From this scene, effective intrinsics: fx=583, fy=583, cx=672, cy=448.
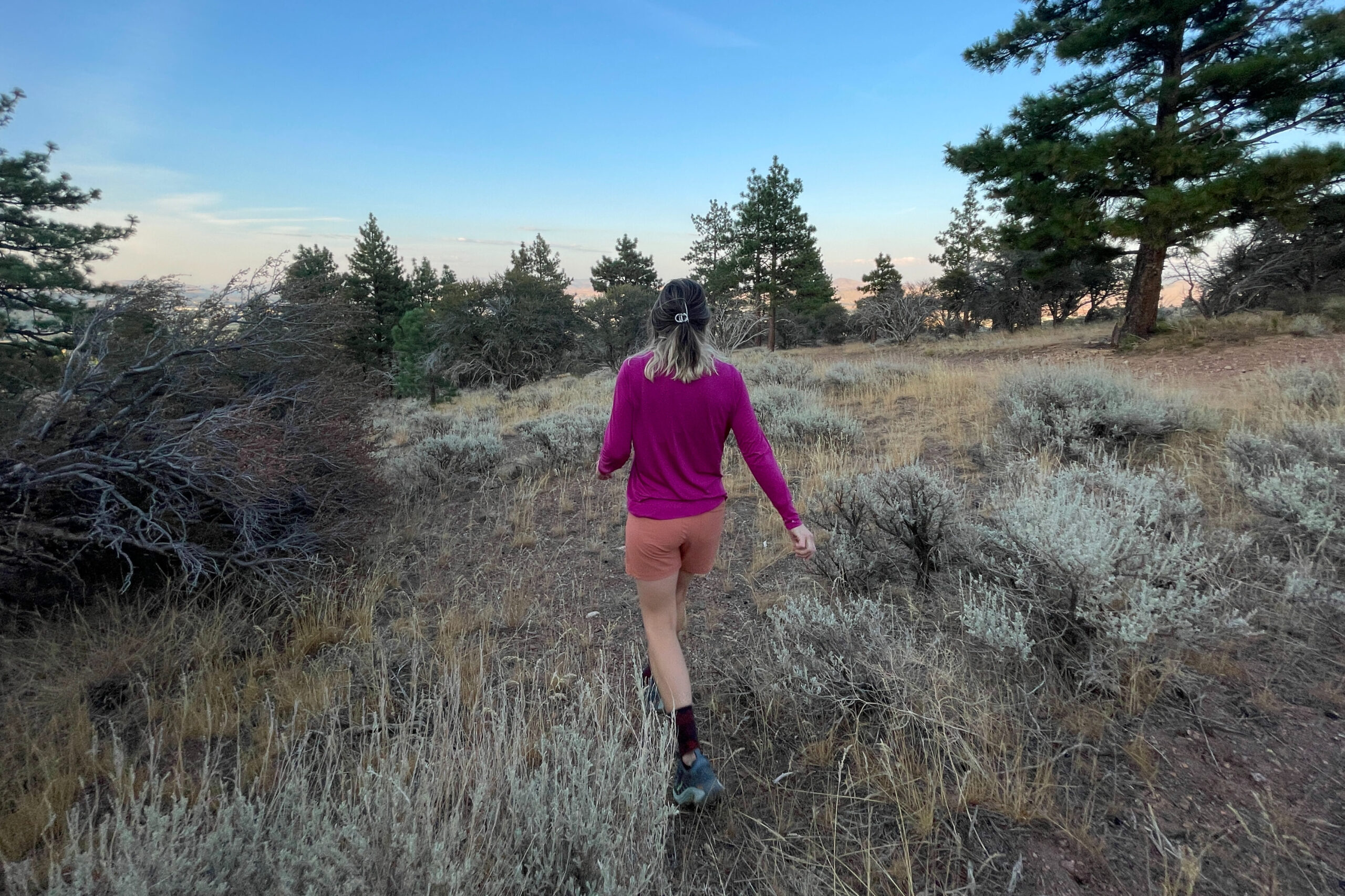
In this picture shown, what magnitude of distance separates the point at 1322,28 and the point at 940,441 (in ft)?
36.9

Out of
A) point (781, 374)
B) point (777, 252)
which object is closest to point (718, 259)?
point (777, 252)

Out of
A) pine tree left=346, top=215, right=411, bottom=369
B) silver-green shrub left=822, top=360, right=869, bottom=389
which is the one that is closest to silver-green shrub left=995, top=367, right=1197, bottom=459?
silver-green shrub left=822, top=360, right=869, bottom=389

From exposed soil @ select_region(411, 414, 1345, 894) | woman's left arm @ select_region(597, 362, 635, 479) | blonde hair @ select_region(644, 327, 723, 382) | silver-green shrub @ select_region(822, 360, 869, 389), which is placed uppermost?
blonde hair @ select_region(644, 327, 723, 382)

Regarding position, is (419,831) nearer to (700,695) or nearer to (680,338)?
(700,695)

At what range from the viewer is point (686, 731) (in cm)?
219

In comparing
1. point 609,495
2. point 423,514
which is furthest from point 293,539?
point 609,495

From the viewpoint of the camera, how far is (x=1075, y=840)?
5.85 ft

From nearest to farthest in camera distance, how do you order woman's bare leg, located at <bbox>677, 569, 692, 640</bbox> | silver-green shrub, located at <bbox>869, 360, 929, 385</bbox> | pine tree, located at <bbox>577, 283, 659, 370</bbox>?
woman's bare leg, located at <bbox>677, 569, 692, 640</bbox>
silver-green shrub, located at <bbox>869, 360, 929, 385</bbox>
pine tree, located at <bbox>577, 283, 659, 370</bbox>

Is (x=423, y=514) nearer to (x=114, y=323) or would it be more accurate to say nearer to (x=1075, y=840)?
(x=114, y=323)

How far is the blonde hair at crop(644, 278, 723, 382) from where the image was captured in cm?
215

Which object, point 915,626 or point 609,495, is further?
point 609,495

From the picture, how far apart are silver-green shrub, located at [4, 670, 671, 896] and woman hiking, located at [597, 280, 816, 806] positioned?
22 centimetres

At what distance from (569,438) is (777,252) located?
23.2 m

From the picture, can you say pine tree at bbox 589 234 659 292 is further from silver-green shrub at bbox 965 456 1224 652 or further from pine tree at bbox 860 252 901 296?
silver-green shrub at bbox 965 456 1224 652
